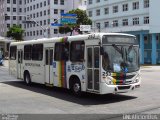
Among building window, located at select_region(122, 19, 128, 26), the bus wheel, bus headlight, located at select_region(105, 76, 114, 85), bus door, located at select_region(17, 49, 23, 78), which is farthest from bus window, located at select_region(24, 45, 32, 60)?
building window, located at select_region(122, 19, 128, 26)

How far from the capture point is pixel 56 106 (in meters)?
12.4

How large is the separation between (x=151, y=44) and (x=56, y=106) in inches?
2023

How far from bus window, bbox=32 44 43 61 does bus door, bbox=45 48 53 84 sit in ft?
2.23

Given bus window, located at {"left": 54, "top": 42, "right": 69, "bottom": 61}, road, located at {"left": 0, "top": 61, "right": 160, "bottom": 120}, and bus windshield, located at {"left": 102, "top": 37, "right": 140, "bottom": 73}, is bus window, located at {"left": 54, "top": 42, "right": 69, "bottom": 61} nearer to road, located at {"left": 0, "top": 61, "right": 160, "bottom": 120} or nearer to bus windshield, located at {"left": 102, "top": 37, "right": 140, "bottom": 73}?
road, located at {"left": 0, "top": 61, "right": 160, "bottom": 120}

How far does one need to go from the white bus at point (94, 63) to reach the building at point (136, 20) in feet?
142

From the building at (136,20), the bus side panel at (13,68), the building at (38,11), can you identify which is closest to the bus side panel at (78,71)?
the bus side panel at (13,68)

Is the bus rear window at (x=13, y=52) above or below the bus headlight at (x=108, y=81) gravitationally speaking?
above

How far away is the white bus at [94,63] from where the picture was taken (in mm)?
13023

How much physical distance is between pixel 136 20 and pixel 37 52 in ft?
147

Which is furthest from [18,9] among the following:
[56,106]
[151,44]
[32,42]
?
[56,106]

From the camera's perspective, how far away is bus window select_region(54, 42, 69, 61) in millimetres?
15383

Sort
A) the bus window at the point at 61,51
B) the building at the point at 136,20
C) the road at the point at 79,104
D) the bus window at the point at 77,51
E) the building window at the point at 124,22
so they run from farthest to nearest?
the building window at the point at 124,22 → the building at the point at 136,20 → the bus window at the point at 61,51 → the bus window at the point at 77,51 → the road at the point at 79,104

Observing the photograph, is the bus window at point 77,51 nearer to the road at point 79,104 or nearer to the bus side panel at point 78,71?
the bus side panel at point 78,71

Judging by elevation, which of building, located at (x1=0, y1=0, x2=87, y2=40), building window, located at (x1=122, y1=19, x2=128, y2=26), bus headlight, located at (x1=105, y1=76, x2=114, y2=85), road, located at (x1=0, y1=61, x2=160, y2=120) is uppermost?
building, located at (x1=0, y1=0, x2=87, y2=40)
